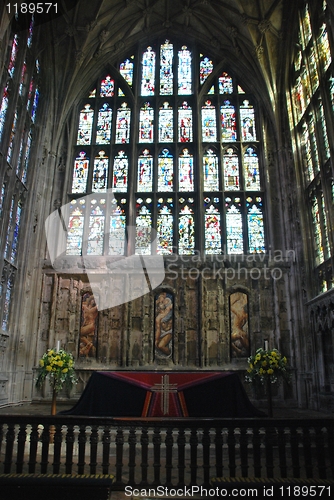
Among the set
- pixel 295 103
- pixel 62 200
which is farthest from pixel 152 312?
pixel 295 103

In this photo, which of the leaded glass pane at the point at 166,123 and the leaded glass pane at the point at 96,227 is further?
the leaded glass pane at the point at 166,123

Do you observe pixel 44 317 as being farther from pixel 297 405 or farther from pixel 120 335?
pixel 297 405

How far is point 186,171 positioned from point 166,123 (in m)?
2.34

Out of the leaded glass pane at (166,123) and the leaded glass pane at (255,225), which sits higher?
the leaded glass pane at (166,123)

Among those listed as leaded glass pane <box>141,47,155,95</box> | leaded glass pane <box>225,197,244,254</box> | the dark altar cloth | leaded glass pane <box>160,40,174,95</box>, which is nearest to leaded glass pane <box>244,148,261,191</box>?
leaded glass pane <box>225,197,244,254</box>

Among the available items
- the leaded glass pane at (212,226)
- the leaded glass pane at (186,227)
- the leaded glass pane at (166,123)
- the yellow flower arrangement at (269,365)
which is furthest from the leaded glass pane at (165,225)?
the yellow flower arrangement at (269,365)

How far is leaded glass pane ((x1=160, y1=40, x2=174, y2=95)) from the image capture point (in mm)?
17438

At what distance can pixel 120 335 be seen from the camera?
1379cm

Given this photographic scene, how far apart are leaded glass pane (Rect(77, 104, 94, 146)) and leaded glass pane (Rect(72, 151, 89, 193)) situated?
56cm

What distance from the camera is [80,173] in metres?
16.4

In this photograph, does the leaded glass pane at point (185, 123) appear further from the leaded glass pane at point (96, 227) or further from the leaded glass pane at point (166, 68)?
the leaded glass pane at point (96, 227)

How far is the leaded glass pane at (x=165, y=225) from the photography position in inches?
594

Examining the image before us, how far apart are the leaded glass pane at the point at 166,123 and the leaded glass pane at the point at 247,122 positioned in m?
2.82

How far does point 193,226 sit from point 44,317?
20.1 ft
